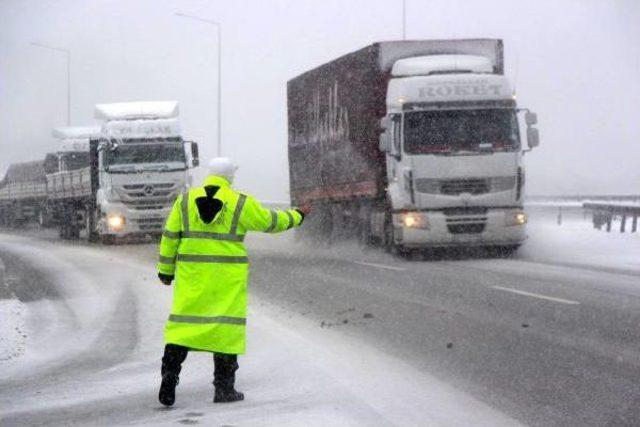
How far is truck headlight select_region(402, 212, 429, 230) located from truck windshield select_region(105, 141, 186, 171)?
34.3ft

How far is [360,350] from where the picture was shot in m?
10.5

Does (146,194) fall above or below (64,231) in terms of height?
→ above

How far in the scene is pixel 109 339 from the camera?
38.9ft

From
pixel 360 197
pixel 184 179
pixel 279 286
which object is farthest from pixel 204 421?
pixel 184 179

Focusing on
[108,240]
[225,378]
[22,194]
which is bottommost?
[225,378]

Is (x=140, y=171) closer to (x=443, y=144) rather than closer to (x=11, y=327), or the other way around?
(x=443, y=144)

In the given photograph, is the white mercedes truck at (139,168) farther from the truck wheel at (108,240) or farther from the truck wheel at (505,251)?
the truck wheel at (505,251)

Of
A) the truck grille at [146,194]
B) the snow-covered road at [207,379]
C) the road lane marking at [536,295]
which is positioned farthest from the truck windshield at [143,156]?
the road lane marking at [536,295]

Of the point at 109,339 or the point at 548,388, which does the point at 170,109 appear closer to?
the point at 109,339

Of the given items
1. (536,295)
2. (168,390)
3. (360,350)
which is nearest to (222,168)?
(168,390)

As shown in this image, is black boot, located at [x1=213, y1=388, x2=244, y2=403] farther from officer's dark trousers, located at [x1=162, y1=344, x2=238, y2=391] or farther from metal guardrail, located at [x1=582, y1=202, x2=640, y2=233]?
metal guardrail, located at [x1=582, y1=202, x2=640, y2=233]

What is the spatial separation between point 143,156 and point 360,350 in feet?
69.7

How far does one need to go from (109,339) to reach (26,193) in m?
40.1

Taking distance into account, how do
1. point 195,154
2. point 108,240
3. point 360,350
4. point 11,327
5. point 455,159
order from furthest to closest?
point 108,240 < point 195,154 < point 455,159 < point 11,327 < point 360,350
